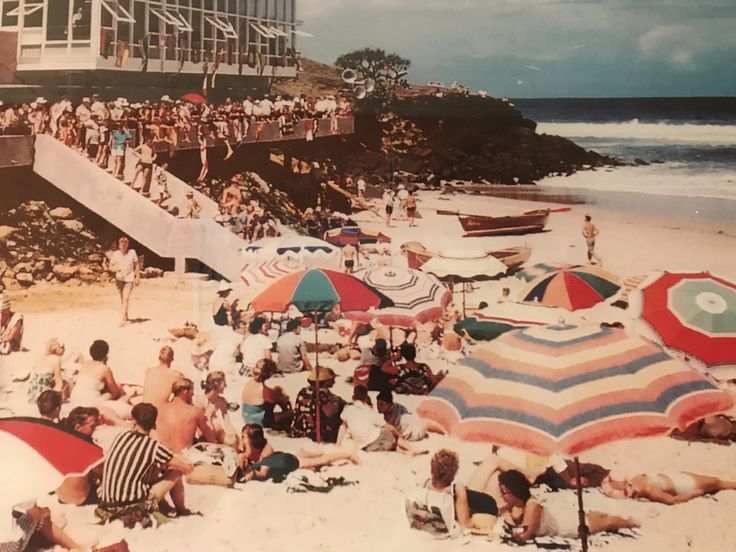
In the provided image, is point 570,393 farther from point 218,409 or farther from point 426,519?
point 218,409

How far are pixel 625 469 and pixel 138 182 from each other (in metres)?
3.50

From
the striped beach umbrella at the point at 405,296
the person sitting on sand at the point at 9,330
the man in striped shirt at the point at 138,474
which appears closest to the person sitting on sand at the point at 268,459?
the man in striped shirt at the point at 138,474

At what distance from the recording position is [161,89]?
4.43 m

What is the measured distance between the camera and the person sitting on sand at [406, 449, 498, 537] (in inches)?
146

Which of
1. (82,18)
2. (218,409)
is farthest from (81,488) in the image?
(82,18)

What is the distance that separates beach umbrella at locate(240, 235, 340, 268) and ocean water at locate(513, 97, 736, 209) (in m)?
1.53

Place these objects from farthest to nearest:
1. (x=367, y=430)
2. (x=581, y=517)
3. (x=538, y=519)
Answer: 1. (x=367, y=430)
2. (x=538, y=519)
3. (x=581, y=517)

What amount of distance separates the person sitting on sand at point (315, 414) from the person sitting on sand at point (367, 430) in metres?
0.05

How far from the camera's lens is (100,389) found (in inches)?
163

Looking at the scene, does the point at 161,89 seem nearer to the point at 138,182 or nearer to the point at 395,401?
the point at 138,182

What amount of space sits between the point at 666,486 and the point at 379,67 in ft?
9.74

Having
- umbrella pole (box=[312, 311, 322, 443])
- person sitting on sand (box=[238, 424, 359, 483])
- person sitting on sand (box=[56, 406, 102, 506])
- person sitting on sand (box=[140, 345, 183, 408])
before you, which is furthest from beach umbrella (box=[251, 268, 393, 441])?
person sitting on sand (box=[56, 406, 102, 506])

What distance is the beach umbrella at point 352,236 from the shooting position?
14.5ft

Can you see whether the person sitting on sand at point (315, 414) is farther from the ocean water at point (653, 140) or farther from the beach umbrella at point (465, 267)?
the ocean water at point (653, 140)
